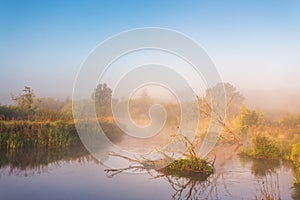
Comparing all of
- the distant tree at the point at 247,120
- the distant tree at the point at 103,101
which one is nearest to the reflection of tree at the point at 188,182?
the distant tree at the point at 247,120

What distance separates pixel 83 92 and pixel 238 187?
854cm

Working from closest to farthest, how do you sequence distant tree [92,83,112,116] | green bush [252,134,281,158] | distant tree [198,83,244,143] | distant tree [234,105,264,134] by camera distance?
green bush [252,134,281,158] → distant tree [198,83,244,143] → distant tree [234,105,264,134] → distant tree [92,83,112,116]

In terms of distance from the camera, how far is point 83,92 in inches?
551

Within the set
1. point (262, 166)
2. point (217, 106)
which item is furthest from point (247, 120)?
point (262, 166)

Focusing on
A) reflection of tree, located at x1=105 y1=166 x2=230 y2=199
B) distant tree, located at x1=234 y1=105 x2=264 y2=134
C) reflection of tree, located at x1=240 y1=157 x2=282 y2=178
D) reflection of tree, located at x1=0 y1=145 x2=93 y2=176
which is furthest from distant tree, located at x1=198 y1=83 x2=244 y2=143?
reflection of tree, located at x1=0 y1=145 x2=93 y2=176

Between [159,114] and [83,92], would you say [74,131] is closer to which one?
[83,92]

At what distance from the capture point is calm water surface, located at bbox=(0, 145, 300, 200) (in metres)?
7.25

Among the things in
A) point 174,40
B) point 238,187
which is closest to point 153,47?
point 174,40

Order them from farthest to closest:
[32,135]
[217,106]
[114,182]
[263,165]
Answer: [217,106] → [32,135] → [263,165] → [114,182]

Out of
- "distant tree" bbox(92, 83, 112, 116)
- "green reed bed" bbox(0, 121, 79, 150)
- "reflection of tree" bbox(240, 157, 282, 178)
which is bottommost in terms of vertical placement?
"reflection of tree" bbox(240, 157, 282, 178)

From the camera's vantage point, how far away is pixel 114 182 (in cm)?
841

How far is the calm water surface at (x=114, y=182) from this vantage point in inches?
286

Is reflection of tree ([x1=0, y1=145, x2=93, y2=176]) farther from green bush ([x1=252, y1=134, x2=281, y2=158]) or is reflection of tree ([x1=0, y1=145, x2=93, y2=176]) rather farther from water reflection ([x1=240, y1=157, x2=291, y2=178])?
green bush ([x1=252, y1=134, x2=281, y2=158])

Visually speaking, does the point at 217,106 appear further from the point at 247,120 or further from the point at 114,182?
the point at 114,182
